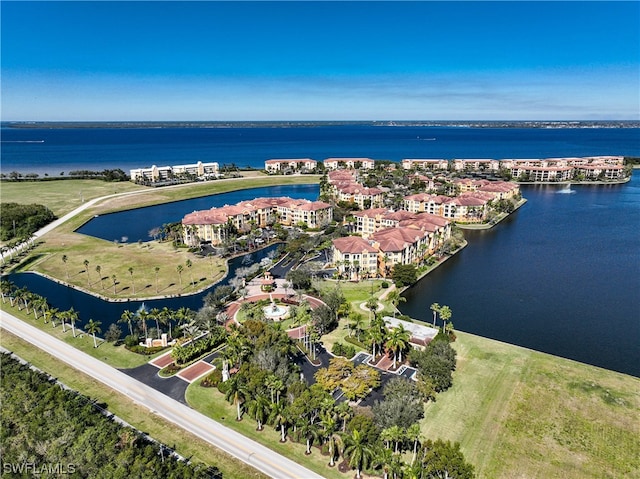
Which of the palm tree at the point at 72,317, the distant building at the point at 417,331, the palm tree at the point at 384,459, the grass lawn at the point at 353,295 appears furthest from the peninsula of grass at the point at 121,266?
the palm tree at the point at 384,459

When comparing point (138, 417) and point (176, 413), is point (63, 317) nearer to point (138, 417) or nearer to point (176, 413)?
point (138, 417)

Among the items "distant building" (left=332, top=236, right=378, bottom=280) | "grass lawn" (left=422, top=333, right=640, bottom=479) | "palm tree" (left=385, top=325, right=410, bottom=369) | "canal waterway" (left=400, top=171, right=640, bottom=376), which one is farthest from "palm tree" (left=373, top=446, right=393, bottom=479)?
"distant building" (left=332, top=236, right=378, bottom=280)

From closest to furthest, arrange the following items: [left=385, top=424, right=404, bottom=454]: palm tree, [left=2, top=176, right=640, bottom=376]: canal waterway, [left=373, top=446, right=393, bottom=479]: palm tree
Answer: [left=373, top=446, right=393, bottom=479]: palm tree → [left=385, top=424, right=404, bottom=454]: palm tree → [left=2, top=176, right=640, bottom=376]: canal waterway

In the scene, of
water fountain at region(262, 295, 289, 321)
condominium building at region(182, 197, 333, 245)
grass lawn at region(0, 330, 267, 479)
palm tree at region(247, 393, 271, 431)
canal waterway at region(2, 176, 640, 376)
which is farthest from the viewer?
condominium building at region(182, 197, 333, 245)

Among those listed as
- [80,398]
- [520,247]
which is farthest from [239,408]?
[520,247]

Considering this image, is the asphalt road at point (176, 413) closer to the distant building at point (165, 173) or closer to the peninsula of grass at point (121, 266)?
the peninsula of grass at point (121, 266)

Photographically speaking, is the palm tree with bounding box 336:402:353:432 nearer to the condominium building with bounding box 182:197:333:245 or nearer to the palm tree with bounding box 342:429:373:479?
the palm tree with bounding box 342:429:373:479
